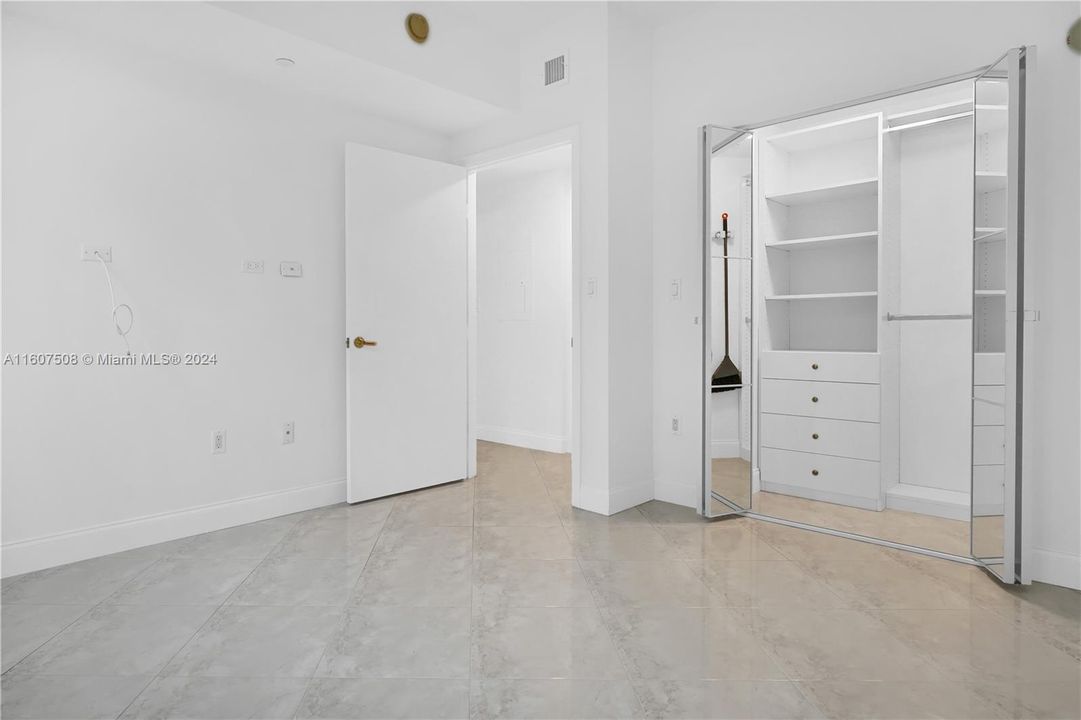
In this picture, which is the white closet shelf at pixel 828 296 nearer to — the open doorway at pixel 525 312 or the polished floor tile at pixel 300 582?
the open doorway at pixel 525 312

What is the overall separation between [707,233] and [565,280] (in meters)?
2.23

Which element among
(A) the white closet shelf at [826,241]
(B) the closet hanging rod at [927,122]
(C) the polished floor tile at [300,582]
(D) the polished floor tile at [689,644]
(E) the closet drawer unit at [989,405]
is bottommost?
(C) the polished floor tile at [300,582]

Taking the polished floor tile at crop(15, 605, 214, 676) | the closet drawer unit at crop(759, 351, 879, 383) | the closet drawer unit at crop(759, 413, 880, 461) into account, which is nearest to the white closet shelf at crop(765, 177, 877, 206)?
the closet drawer unit at crop(759, 351, 879, 383)

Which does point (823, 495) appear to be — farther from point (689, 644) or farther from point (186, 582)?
point (186, 582)

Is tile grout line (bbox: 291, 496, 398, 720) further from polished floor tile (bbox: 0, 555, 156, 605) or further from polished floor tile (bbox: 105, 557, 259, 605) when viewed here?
polished floor tile (bbox: 0, 555, 156, 605)

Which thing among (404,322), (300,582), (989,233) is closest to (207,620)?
(300,582)

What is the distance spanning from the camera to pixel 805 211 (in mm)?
4105

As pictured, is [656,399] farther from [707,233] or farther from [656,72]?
[656,72]

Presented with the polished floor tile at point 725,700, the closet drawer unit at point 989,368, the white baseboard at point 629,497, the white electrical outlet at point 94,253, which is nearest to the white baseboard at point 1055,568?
the closet drawer unit at point 989,368

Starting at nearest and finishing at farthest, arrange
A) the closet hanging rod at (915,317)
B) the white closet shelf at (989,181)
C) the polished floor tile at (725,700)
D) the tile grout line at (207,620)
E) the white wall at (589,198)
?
1. the polished floor tile at (725,700)
2. the tile grout line at (207,620)
3. the white closet shelf at (989,181)
4. the closet hanging rod at (915,317)
5. the white wall at (589,198)

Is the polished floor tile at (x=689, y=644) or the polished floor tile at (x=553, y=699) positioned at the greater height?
the polished floor tile at (x=689, y=644)

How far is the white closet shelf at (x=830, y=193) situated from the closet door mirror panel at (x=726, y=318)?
2.05 ft

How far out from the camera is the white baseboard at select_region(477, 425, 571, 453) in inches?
211

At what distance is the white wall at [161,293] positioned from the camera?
2.68 metres
